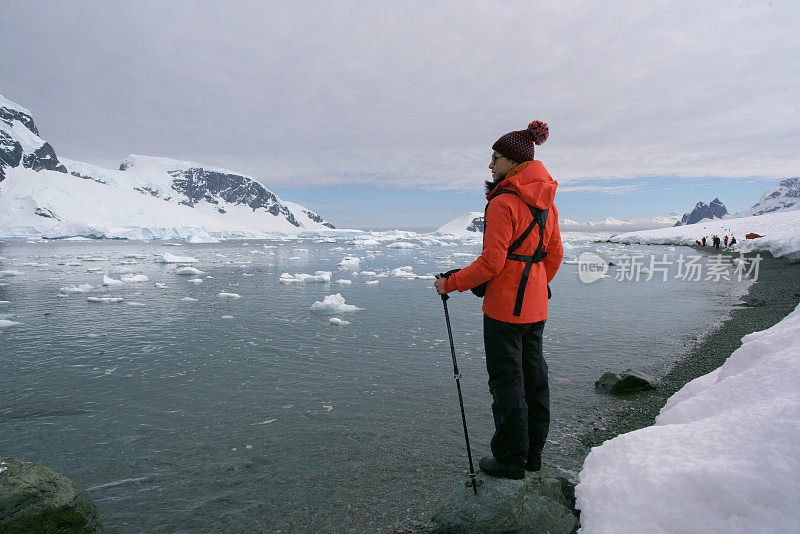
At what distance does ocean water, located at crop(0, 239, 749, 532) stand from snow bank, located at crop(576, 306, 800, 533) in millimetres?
1795

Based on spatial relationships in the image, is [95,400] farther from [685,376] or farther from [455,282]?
[685,376]

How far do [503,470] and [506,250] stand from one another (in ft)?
6.22

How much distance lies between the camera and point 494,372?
3.50m

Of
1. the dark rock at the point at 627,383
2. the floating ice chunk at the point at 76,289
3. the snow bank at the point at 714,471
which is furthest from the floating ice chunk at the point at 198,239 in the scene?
the snow bank at the point at 714,471

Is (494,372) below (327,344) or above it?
above

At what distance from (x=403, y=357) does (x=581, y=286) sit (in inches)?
681

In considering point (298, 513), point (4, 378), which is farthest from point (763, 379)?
point (4, 378)

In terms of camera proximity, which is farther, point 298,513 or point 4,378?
point 4,378

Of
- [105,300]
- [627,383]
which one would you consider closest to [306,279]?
[105,300]

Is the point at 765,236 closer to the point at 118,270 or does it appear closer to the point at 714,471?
the point at 714,471

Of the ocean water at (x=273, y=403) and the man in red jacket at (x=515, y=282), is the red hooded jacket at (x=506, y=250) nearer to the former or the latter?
the man in red jacket at (x=515, y=282)

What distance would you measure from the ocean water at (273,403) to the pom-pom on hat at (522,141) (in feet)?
11.3

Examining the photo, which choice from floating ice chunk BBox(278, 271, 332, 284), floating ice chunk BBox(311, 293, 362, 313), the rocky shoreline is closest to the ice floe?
floating ice chunk BBox(311, 293, 362, 313)

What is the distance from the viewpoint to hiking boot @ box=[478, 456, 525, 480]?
3.63m
